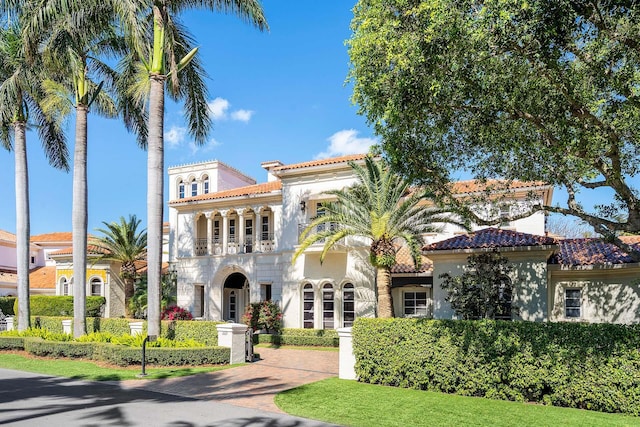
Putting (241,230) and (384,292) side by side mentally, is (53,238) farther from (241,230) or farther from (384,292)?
(384,292)

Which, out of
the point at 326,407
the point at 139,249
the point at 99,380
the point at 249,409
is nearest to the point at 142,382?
the point at 99,380

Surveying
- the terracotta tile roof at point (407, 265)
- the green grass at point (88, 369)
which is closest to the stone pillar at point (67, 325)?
the green grass at point (88, 369)

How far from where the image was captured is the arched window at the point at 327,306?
25.5 metres

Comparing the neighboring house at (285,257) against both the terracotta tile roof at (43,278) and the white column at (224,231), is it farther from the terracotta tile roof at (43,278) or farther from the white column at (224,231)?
the terracotta tile roof at (43,278)

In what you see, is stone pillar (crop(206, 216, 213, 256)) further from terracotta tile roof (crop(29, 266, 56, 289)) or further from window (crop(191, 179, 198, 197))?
terracotta tile roof (crop(29, 266, 56, 289))

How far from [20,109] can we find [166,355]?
48.6 feet

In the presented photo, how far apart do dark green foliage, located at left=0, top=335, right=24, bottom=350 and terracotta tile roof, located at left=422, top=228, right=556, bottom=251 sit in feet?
54.0

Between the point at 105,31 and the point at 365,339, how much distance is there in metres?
16.4

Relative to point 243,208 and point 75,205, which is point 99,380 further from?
point 243,208

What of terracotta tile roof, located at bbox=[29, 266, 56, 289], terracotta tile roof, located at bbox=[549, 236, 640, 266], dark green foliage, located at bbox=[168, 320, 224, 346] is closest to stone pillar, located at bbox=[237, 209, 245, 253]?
dark green foliage, located at bbox=[168, 320, 224, 346]

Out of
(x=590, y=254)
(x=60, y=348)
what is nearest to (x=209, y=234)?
(x=60, y=348)

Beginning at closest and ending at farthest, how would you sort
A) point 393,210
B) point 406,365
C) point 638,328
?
point 638,328, point 406,365, point 393,210

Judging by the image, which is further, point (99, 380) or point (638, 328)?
point (99, 380)

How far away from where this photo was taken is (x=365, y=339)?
14.1 metres
